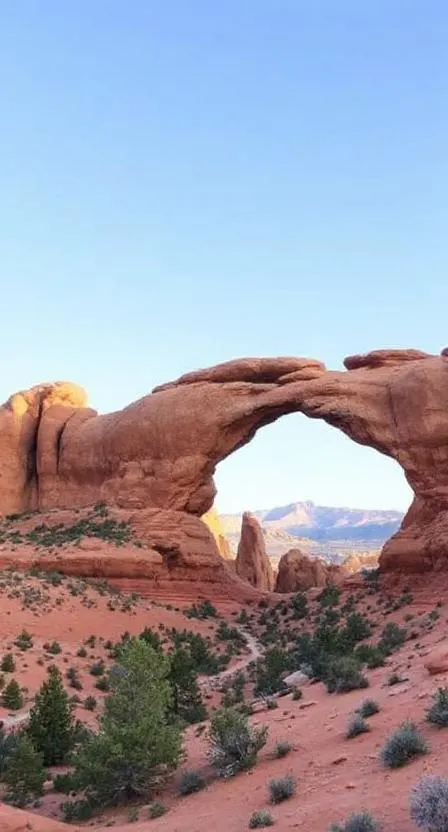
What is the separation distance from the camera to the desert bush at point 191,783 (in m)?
12.1

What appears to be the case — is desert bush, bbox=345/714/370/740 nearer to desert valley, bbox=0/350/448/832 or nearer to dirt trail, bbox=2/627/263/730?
desert valley, bbox=0/350/448/832

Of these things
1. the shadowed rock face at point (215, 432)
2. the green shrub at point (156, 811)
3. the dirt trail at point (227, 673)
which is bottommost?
the dirt trail at point (227, 673)

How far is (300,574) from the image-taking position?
158ft

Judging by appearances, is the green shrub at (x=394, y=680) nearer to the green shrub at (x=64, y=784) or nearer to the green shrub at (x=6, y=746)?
the green shrub at (x=64, y=784)

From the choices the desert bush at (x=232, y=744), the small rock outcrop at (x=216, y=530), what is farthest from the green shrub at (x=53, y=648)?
the small rock outcrop at (x=216, y=530)

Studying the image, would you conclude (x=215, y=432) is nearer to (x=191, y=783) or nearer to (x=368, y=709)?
(x=368, y=709)

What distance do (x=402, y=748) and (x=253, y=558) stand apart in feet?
144

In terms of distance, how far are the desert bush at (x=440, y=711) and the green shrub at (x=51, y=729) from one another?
9.28 m

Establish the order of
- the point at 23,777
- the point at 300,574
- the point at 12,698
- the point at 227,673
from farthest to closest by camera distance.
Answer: the point at 300,574, the point at 227,673, the point at 12,698, the point at 23,777

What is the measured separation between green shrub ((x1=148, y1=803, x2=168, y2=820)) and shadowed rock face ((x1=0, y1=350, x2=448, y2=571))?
2316 centimetres

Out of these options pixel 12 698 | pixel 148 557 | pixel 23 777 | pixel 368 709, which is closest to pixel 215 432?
pixel 148 557

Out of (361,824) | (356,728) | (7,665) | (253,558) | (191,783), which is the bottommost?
(191,783)

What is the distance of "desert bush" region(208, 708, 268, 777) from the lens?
1207 centimetres

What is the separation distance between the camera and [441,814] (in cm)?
702
